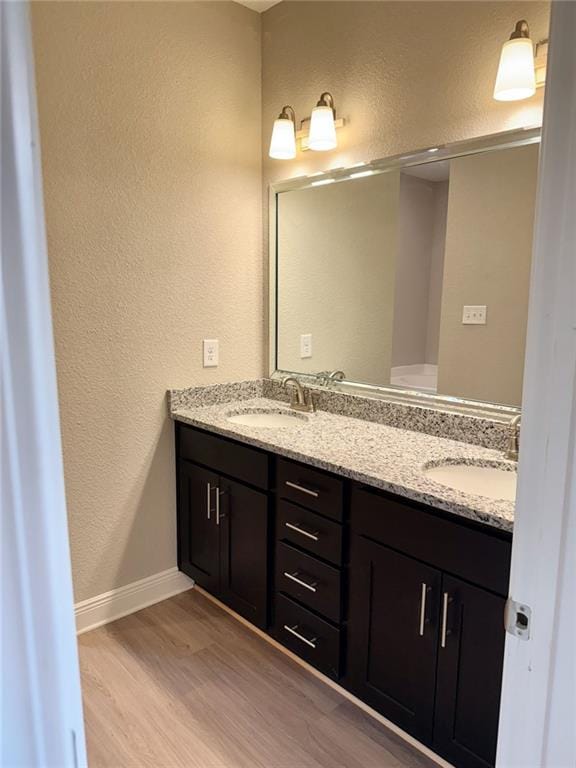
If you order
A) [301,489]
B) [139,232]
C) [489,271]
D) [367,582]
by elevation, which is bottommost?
[367,582]

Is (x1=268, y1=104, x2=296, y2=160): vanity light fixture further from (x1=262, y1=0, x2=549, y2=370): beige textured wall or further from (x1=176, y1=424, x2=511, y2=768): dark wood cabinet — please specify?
(x1=176, y1=424, x2=511, y2=768): dark wood cabinet

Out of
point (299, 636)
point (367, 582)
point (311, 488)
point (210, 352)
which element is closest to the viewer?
point (367, 582)

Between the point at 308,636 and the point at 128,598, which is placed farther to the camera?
the point at 128,598

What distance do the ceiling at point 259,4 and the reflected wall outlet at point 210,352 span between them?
1.48 m

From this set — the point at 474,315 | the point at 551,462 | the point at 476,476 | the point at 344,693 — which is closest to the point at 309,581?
the point at 344,693

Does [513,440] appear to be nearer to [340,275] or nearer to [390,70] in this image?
[340,275]

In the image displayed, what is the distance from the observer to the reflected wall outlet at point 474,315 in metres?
1.86

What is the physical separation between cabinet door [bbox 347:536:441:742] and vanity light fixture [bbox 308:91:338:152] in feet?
5.03

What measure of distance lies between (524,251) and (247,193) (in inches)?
52.4

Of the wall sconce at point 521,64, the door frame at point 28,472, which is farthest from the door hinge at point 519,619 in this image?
the wall sconce at point 521,64

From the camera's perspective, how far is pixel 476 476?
171cm

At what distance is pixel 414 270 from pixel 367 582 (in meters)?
1.14

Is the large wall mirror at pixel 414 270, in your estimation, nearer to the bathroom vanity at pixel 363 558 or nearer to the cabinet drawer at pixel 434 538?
the bathroom vanity at pixel 363 558

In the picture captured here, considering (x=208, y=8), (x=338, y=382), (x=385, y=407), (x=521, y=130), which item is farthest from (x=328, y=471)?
(x=208, y=8)
